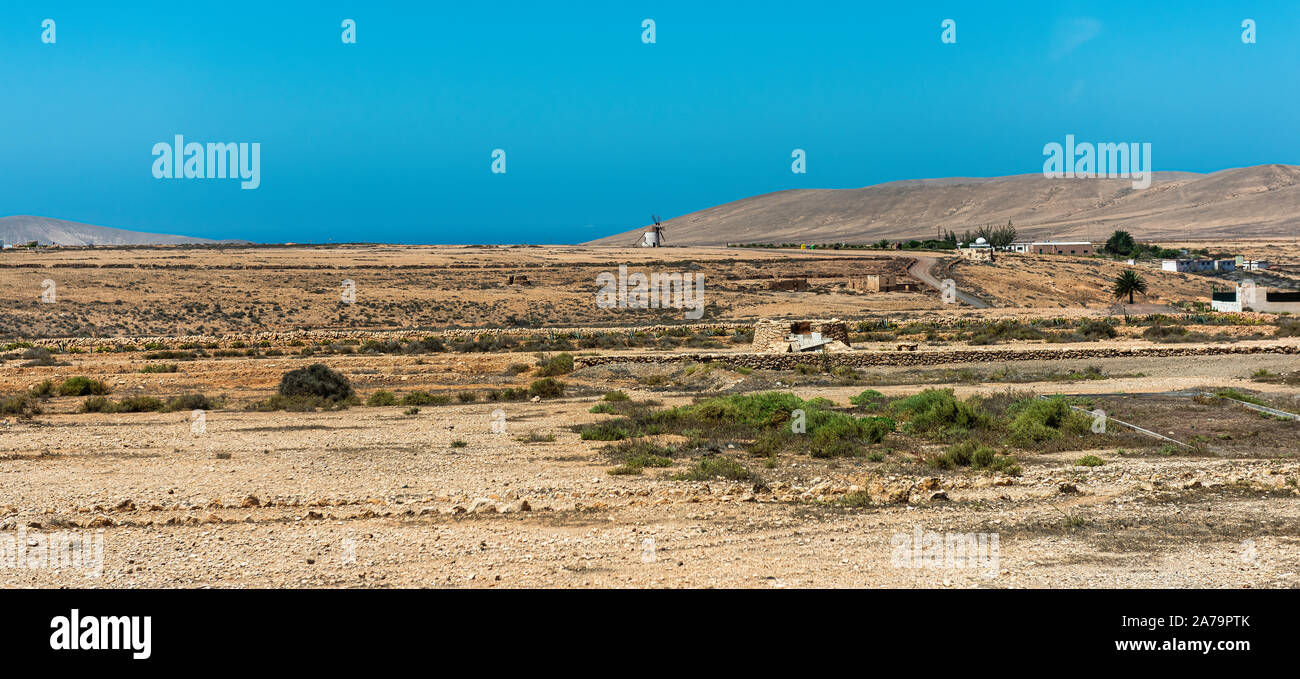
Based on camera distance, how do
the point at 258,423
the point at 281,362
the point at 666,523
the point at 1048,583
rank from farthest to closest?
the point at 281,362, the point at 258,423, the point at 666,523, the point at 1048,583

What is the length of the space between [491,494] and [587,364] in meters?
15.5

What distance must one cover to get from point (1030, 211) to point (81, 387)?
156 metres

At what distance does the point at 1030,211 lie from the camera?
15812cm

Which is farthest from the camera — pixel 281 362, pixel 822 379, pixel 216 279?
pixel 216 279

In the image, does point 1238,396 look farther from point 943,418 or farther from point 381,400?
point 381,400

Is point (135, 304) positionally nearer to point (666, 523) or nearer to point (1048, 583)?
point (666, 523)

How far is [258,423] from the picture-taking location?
17.9 metres

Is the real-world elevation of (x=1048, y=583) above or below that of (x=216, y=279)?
below

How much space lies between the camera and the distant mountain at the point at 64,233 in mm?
178125

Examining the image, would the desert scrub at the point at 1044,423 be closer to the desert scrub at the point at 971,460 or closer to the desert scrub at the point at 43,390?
the desert scrub at the point at 971,460

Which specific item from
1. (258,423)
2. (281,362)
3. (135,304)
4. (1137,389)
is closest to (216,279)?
(135,304)

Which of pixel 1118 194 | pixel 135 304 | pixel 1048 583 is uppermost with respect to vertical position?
pixel 1118 194

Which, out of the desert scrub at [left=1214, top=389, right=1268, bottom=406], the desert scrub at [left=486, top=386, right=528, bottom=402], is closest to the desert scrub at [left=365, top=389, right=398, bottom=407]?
the desert scrub at [left=486, top=386, right=528, bottom=402]

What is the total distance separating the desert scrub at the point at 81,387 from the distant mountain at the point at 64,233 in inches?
6656
